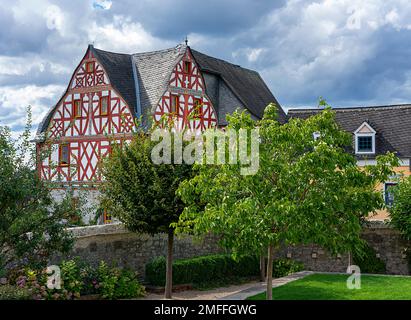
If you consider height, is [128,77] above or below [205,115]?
above

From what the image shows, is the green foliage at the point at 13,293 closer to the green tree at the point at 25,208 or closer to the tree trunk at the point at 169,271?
the green tree at the point at 25,208

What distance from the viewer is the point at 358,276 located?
19.0 meters

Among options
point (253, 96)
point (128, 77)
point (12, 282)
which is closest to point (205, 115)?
point (128, 77)

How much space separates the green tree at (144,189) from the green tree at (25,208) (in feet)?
12.6

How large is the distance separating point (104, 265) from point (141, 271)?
2.22 m

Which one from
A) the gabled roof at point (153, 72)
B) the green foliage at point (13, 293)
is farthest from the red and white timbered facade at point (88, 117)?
the green foliage at point (13, 293)

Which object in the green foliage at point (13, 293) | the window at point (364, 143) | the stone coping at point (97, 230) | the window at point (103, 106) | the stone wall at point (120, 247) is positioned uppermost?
the window at point (103, 106)

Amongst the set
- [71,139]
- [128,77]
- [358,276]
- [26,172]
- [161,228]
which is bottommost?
[358,276]

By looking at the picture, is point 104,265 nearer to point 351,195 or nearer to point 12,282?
point 12,282

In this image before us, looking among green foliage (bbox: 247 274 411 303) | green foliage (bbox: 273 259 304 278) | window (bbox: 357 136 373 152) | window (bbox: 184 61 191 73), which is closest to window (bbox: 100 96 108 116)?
window (bbox: 184 61 191 73)

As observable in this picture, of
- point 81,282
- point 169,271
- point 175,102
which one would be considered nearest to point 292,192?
point 169,271

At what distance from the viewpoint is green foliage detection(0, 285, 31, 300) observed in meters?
12.9

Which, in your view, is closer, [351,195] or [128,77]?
[351,195]

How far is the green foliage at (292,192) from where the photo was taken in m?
12.0
